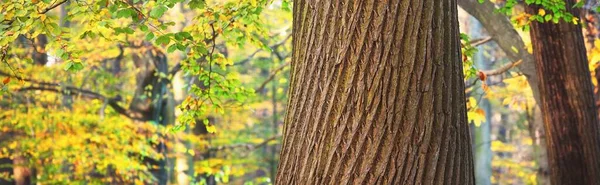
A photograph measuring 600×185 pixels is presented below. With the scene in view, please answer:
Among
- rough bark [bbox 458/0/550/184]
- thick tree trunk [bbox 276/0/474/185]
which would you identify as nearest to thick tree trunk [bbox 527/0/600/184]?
rough bark [bbox 458/0/550/184]

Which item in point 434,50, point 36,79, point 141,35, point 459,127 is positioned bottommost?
point 459,127

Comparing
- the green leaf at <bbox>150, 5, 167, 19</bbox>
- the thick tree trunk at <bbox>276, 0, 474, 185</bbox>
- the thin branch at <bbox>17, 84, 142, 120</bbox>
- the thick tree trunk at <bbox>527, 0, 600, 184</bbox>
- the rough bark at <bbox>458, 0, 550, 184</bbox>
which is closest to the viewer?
the thick tree trunk at <bbox>276, 0, 474, 185</bbox>

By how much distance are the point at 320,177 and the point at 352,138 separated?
0.24 m

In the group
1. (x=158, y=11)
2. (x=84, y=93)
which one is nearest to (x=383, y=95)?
(x=158, y=11)

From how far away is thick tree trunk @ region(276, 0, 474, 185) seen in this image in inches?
114

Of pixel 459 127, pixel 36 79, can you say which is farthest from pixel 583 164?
pixel 36 79

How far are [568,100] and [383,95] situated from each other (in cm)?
391

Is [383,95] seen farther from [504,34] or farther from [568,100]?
[504,34]

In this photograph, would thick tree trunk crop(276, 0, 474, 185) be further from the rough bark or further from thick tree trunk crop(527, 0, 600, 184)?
the rough bark

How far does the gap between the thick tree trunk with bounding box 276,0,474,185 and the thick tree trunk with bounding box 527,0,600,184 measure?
3.47 metres

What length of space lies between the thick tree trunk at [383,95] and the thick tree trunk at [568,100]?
3466 millimetres

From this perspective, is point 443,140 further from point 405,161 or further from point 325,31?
point 325,31

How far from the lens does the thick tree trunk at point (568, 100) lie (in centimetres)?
610

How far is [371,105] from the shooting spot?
2.91 meters
